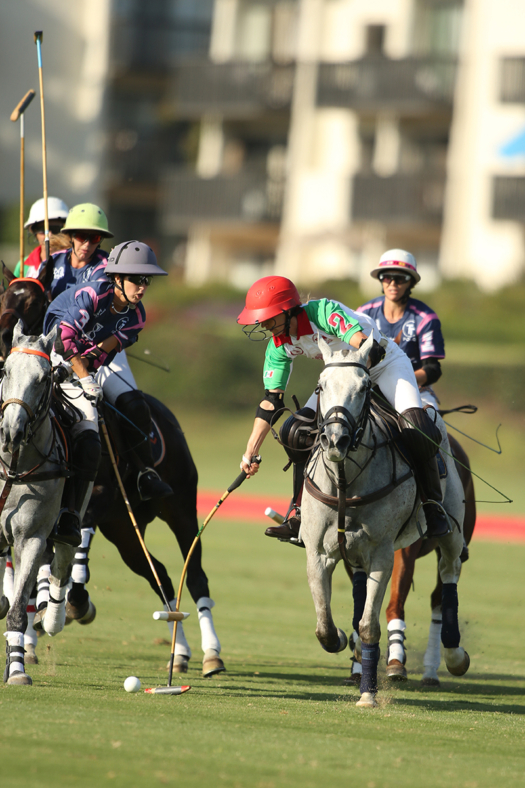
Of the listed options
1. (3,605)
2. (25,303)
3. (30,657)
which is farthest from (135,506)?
(25,303)

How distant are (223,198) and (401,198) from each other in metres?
5.76

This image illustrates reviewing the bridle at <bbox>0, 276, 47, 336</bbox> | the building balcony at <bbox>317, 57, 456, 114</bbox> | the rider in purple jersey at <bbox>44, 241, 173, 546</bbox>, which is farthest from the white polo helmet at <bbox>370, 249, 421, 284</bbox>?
the building balcony at <bbox>317, 57, 456, 114</bbox>

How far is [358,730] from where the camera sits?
5.66 meters

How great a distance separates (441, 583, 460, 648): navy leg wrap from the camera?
7.51 m

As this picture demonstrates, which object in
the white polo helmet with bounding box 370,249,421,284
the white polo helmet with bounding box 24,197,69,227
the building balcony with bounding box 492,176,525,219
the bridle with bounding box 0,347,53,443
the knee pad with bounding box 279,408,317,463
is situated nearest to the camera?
the bridle with bounding box 0,347,53,443

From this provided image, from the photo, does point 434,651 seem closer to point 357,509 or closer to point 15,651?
point 357,509

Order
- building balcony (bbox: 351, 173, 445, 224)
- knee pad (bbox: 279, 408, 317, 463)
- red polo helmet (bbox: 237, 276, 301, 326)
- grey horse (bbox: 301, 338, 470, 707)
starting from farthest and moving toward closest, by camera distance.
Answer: building balcony (bbox: 351, 173, 445, 224) → knee pad (bbox: 279, 408, 317, 463) → red polo helmet (bbox: 237, 276, 301, 326) → grey horse (bbox: 301, 338, 470, 707)

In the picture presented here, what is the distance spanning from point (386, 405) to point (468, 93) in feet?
86.6

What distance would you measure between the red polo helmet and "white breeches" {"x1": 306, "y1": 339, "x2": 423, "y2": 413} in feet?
2.56

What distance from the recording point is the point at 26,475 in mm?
6336

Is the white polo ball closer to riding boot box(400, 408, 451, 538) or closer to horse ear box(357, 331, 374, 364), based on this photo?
riding boot box(400, 408, 451, 538)

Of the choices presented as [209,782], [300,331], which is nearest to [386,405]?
Result: [300,331]

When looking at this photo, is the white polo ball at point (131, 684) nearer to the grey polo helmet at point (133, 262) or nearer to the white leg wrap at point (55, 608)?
the white leg wrap at point (55, 608)

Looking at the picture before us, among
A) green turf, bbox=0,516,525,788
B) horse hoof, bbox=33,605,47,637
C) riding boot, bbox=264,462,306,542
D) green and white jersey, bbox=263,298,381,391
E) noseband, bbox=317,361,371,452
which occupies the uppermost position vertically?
green and white jersey, bbox=263,298,381,391
